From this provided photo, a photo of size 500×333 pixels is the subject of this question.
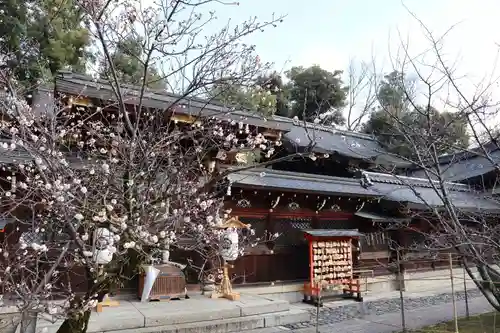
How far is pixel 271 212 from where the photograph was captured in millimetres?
11898

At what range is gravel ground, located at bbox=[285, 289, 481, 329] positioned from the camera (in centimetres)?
991

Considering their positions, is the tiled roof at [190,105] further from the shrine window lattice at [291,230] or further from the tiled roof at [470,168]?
the tiled roof at [470,168]

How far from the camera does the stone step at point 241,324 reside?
25.7 ft

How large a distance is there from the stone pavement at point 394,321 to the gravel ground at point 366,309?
0.81ft

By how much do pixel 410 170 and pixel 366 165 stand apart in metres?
6.67

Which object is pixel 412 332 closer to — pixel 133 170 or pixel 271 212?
pixel 271 212

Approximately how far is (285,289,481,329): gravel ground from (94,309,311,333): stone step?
0.74ft

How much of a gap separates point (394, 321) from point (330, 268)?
2.63 meters

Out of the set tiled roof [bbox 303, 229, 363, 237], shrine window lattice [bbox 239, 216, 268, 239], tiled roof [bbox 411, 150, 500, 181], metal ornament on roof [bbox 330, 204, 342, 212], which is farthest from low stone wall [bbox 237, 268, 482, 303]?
tiled roof [bbox 411, 150, 500, 181]

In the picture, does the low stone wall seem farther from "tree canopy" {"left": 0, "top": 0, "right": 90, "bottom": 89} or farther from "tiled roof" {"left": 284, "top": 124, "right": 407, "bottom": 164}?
"tree canopy" {"left": 0, "top": 0, "right": 90, "bottom": 89}

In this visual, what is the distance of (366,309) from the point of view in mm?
11109

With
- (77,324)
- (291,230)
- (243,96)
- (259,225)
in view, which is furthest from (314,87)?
(77,324)

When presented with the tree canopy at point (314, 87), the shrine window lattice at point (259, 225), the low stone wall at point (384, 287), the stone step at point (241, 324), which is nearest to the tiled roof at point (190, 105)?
the shrine window lattice at point (259, 225)

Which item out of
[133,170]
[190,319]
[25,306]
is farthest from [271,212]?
[25,306]
